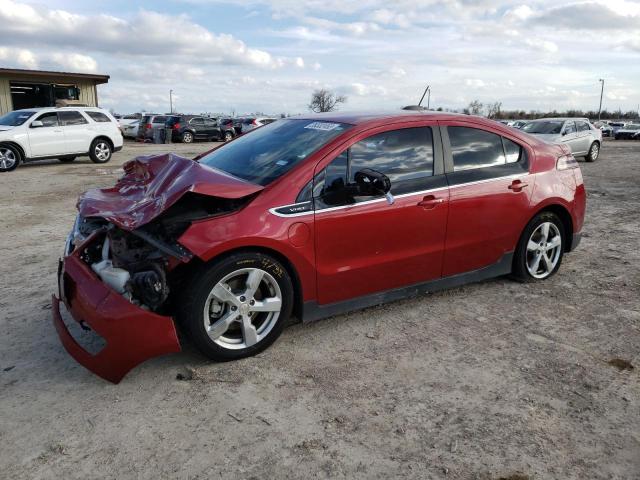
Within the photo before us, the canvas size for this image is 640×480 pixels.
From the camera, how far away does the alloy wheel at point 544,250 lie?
480cm

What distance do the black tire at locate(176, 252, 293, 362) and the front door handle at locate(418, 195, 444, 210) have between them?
1195 mm

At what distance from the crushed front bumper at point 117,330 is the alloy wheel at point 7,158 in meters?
A: 12.8

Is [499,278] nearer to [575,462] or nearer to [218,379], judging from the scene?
[575,462]

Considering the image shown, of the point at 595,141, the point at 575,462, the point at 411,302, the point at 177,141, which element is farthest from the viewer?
the point at 177,141

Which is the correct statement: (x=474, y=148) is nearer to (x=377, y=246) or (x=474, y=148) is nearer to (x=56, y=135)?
(x=377, y=246)

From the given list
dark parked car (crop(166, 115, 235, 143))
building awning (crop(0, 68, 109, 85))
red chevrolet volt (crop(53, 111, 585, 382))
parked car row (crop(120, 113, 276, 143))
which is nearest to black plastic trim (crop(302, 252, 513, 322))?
red chevrolet volt (crop(53, 111, 585, 382))

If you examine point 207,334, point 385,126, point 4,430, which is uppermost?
point 385,126

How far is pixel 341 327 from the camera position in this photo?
399cm

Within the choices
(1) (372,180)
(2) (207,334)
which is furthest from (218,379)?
(1) (372,180)

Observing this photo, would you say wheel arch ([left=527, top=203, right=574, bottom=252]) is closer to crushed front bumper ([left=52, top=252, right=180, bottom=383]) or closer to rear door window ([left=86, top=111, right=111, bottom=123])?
crushed front bumper ([left=52, top=252, right=180, bottom=383])

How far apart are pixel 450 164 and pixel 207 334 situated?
230cm

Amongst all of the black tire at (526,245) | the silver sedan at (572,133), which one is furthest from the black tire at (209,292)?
the silver sedan at (572,133)

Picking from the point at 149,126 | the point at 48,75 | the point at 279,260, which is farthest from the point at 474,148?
the point at 48,75

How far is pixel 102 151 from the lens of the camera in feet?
52.2
